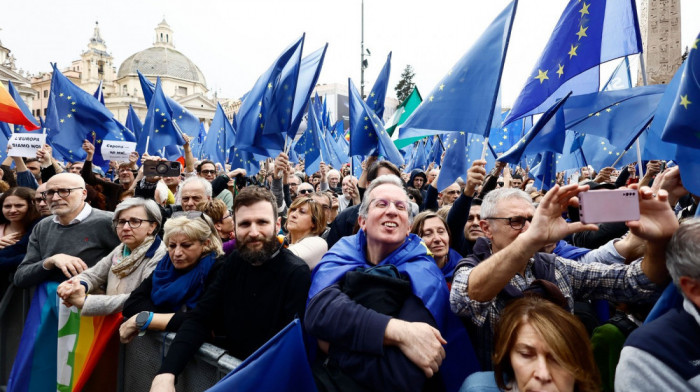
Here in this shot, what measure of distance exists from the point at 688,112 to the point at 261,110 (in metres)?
4.65

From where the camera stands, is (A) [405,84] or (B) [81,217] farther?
(A) [405,84]

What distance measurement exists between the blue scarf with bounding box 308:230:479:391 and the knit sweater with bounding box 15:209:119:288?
231 centimetres

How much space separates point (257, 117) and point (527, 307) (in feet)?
15.2

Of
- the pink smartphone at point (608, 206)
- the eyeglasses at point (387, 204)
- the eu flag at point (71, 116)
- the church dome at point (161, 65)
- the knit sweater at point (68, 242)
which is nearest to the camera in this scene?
the pink smartphone at point (608, 206)

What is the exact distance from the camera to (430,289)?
191 cm

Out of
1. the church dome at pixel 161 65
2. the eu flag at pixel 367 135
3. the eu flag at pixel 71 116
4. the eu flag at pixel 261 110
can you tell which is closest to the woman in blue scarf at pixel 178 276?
the eu flag at pixel 261 110

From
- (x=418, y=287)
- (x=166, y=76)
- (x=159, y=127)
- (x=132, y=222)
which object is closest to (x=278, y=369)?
(x=418, y=287)

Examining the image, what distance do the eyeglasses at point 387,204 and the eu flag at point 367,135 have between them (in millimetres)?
4053

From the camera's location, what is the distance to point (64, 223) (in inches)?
139

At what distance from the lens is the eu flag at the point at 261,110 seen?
5582mm

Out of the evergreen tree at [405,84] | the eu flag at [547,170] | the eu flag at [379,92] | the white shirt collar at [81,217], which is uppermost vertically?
the evergreen tree at [405,84]

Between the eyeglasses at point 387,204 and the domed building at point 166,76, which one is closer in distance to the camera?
the eyeglasses at point 387,204

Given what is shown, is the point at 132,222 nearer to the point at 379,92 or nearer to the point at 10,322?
the point at 10,322

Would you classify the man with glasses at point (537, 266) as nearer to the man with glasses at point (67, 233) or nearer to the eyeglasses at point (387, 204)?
the eyeglasses at point (387, 204)
